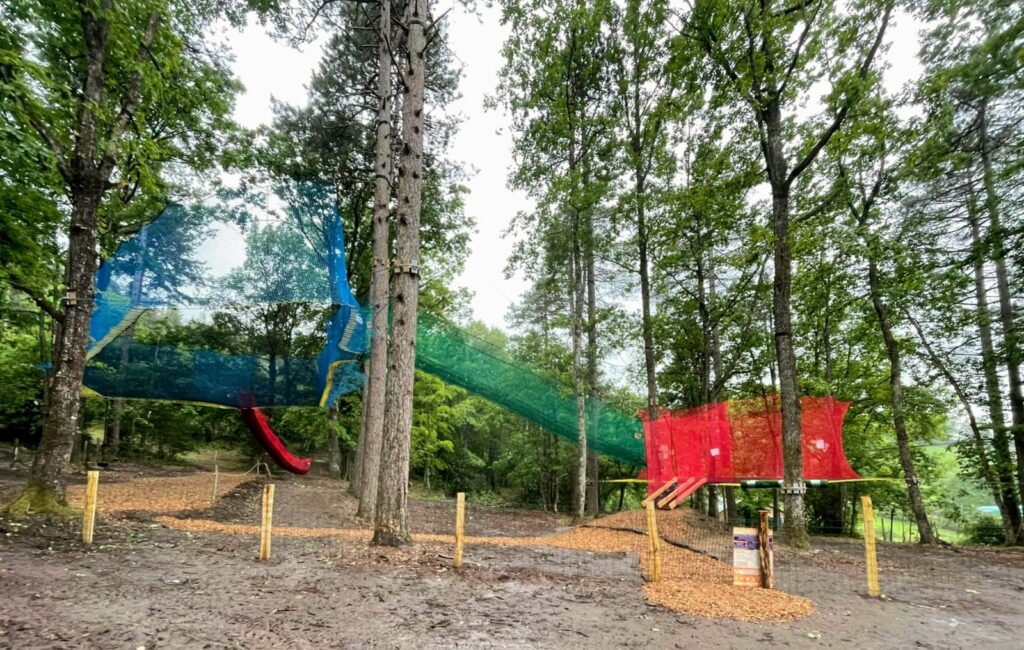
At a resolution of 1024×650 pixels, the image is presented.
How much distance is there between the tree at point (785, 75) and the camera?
243 inches

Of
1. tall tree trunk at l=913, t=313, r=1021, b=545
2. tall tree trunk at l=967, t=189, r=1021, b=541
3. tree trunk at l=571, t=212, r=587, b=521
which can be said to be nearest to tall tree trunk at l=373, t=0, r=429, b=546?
tree trunk at l=571, t=212, r=587, b=521

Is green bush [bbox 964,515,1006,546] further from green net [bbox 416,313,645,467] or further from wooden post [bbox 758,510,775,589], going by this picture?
wooden post [bbox 758,510,775,589]

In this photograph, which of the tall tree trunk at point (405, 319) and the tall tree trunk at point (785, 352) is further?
the tall tree trunk at point (785, 352)

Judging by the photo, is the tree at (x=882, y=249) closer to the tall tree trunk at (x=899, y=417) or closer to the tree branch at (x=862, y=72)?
the tall tree trunk at (x=899, y=417)

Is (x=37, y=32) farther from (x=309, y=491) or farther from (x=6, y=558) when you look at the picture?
(x=309, y=491)

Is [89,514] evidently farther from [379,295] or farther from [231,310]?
[231,310]

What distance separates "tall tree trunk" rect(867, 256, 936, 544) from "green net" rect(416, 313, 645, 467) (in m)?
4.21

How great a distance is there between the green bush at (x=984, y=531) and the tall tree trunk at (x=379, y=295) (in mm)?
11670

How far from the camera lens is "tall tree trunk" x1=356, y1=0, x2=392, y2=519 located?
7074mm

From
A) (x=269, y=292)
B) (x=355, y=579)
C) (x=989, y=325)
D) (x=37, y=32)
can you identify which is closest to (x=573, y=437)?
(x=269, y=292)

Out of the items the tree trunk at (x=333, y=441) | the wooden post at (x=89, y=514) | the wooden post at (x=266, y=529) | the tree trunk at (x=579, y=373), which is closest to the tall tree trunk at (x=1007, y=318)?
the tree trunk at (x=579, y=373)

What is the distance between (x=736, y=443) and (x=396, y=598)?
7.75 m

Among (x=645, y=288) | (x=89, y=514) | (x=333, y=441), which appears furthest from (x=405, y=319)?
(x=333, y=441)

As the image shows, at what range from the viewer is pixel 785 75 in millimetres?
6535
